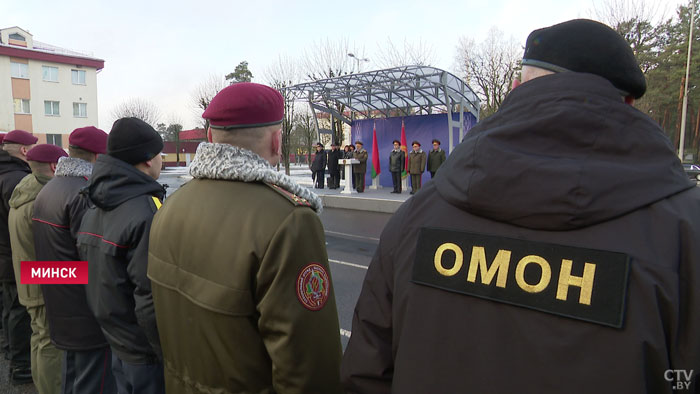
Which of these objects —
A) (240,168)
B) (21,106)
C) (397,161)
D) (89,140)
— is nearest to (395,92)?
(397,161)

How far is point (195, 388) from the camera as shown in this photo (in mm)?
1536

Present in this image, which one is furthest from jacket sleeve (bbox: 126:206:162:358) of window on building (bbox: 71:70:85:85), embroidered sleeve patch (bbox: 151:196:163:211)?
window on building (bbox: 71:70:85:85)

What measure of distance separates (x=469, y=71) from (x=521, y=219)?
90.9 ft

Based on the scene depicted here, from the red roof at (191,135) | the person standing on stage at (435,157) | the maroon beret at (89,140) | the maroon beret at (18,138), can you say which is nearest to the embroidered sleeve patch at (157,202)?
the maroon beret at (89,140)

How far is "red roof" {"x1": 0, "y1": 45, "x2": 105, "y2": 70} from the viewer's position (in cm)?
3581

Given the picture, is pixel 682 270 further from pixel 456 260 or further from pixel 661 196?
pixel 456 260

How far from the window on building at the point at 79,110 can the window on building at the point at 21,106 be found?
11.9 ft

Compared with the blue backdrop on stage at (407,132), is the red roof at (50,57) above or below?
above

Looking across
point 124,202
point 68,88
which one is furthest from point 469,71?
point 68,88

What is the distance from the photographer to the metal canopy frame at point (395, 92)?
14422 mm

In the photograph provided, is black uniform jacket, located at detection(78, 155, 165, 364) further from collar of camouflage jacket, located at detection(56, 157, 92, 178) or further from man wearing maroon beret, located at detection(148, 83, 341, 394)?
collar of camouflage jacket, located at detection(56, 157, 92, 178)

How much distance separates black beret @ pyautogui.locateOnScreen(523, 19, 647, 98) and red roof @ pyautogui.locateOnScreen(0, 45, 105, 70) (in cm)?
4742

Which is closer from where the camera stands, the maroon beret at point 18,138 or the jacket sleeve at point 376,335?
the jacket sleeve at point 376,335

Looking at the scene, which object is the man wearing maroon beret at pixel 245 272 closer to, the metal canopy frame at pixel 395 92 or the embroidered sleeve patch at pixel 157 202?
the embroidered sleeve patch at pixel 157 202
